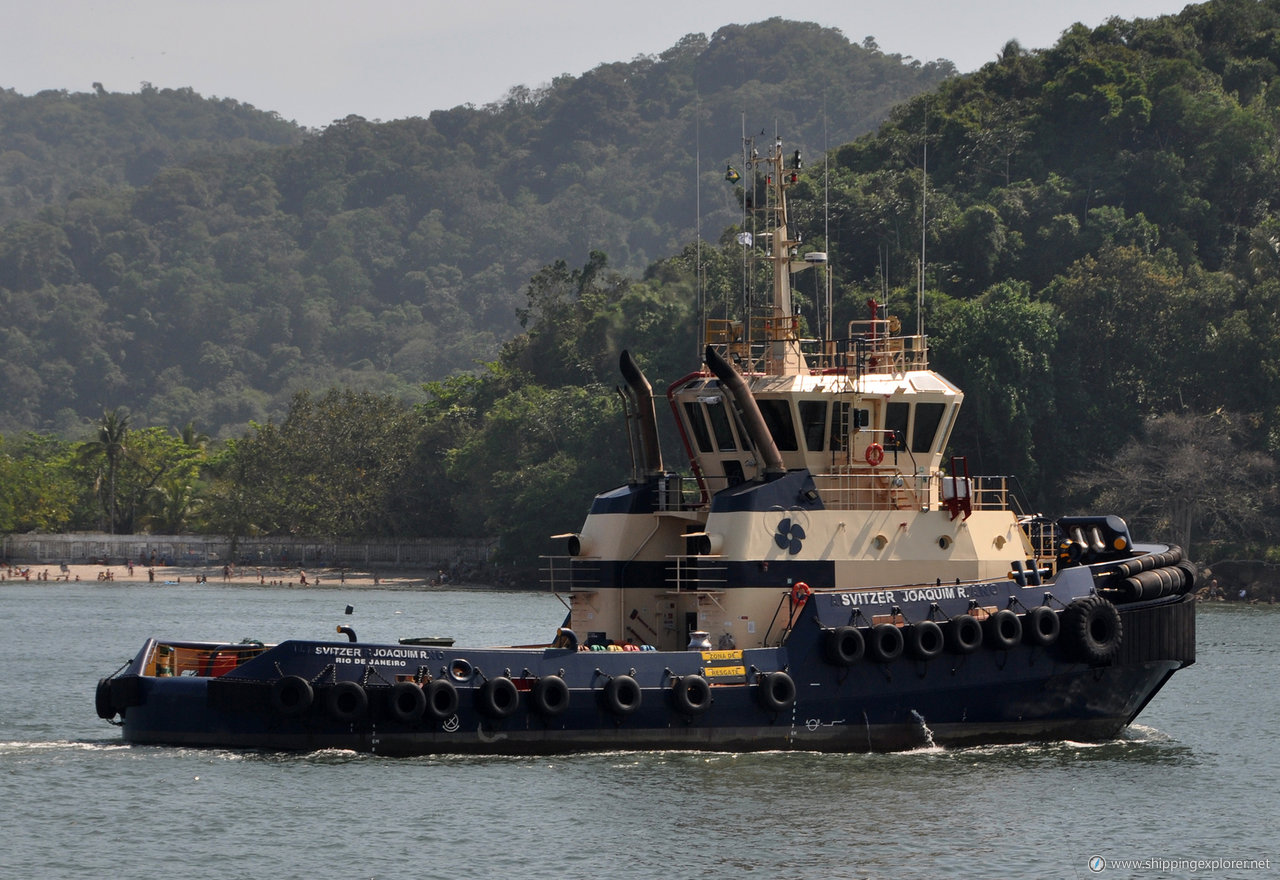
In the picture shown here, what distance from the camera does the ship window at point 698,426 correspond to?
23891 mm

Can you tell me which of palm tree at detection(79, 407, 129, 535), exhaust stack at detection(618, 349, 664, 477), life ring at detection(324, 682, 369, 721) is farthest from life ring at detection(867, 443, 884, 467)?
palm tree at detection(79, 407, 129, 535)

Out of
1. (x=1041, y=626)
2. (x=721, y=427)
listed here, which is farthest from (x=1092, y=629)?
(x=721, y=427)

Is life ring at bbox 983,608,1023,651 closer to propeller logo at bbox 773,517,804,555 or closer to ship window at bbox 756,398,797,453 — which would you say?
propeller logo at bbox 773,517,804,555

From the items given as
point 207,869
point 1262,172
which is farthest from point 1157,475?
point 207,869

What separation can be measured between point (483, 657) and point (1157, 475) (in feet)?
153

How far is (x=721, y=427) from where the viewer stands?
23688mm

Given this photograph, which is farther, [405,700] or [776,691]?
[776,691]

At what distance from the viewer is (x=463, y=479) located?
88.1m

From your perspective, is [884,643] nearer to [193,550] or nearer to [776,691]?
[776,691]

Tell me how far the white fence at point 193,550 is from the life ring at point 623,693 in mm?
69788

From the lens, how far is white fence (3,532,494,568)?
3595 inches

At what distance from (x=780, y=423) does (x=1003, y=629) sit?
379 centimetres

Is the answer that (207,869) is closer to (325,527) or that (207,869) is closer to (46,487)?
(325,527)

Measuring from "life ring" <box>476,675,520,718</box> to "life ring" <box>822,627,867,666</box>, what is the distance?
373 centimetres
